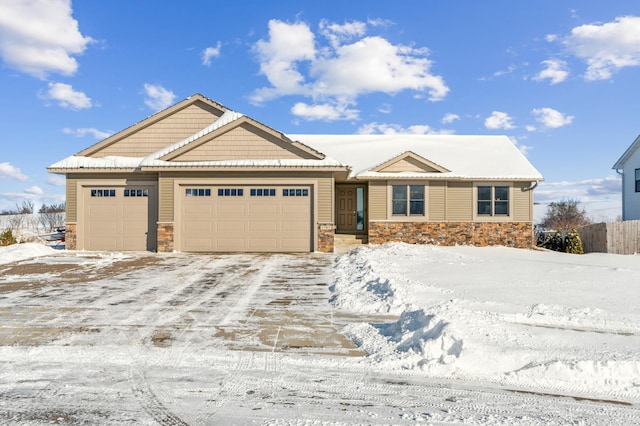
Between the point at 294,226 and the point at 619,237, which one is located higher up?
the point at 294,226

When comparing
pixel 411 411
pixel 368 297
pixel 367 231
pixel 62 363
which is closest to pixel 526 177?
pixel 367 231

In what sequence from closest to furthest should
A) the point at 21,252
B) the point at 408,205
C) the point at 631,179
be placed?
the point at 21,252 < the point at 408,205 < the point at 631,179

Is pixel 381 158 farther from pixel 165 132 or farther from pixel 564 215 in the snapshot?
pixel 564 215

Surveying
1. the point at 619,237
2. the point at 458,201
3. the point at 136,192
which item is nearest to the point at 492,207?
the point at 458,201

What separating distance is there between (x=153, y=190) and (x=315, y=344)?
12.7 meters

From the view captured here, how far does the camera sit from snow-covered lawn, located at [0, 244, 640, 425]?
3.57 meters

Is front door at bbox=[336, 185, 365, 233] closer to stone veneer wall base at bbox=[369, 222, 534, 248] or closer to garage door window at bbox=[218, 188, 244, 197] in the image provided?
stone veneer wall base at bbox=[369, 222, 534, 248]

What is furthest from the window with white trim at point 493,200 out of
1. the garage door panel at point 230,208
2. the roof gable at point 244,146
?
the garage door panel at point 230,208

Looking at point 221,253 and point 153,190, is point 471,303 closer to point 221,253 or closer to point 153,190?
point 221,253

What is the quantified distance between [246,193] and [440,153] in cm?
992

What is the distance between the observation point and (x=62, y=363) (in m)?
4.59

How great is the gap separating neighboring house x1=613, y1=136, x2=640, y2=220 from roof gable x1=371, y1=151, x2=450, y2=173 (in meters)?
14.3

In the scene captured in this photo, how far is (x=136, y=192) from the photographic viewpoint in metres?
16.1

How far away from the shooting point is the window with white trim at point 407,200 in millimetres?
17656
